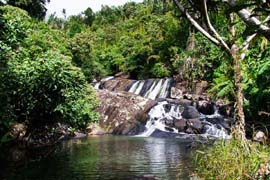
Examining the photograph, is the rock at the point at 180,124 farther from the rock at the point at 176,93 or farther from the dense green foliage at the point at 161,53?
the rock at the point at 176,93

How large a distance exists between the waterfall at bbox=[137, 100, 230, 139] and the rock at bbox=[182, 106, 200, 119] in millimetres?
266

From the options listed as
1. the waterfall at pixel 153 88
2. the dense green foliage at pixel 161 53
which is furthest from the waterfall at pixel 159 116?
the waterfall at pixel 153 88

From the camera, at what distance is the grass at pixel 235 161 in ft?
15.5

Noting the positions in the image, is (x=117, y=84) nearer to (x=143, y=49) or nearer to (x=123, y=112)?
(x=143, y=49)

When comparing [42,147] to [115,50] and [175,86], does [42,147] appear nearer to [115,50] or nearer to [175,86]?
[175,86]

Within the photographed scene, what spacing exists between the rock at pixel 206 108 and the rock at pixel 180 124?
5.37 feet

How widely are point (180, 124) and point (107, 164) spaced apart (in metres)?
9.91

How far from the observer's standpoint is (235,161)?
5305mm

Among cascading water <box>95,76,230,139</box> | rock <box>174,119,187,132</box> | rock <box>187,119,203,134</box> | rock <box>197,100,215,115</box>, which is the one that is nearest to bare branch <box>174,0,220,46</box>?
cascading water <box>95,76,230,139</box>

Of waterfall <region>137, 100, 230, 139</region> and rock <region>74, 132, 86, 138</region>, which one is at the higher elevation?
waterfall <region>137, 100, 230, 139</region>

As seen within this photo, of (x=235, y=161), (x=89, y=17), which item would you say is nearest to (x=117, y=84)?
(x=235, y=161)

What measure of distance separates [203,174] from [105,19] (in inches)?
2077

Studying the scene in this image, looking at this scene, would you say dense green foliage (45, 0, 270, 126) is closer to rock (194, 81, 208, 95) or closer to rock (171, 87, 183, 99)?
rock (194, 81, 208, 95)

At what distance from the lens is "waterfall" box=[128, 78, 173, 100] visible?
91.7 feet
